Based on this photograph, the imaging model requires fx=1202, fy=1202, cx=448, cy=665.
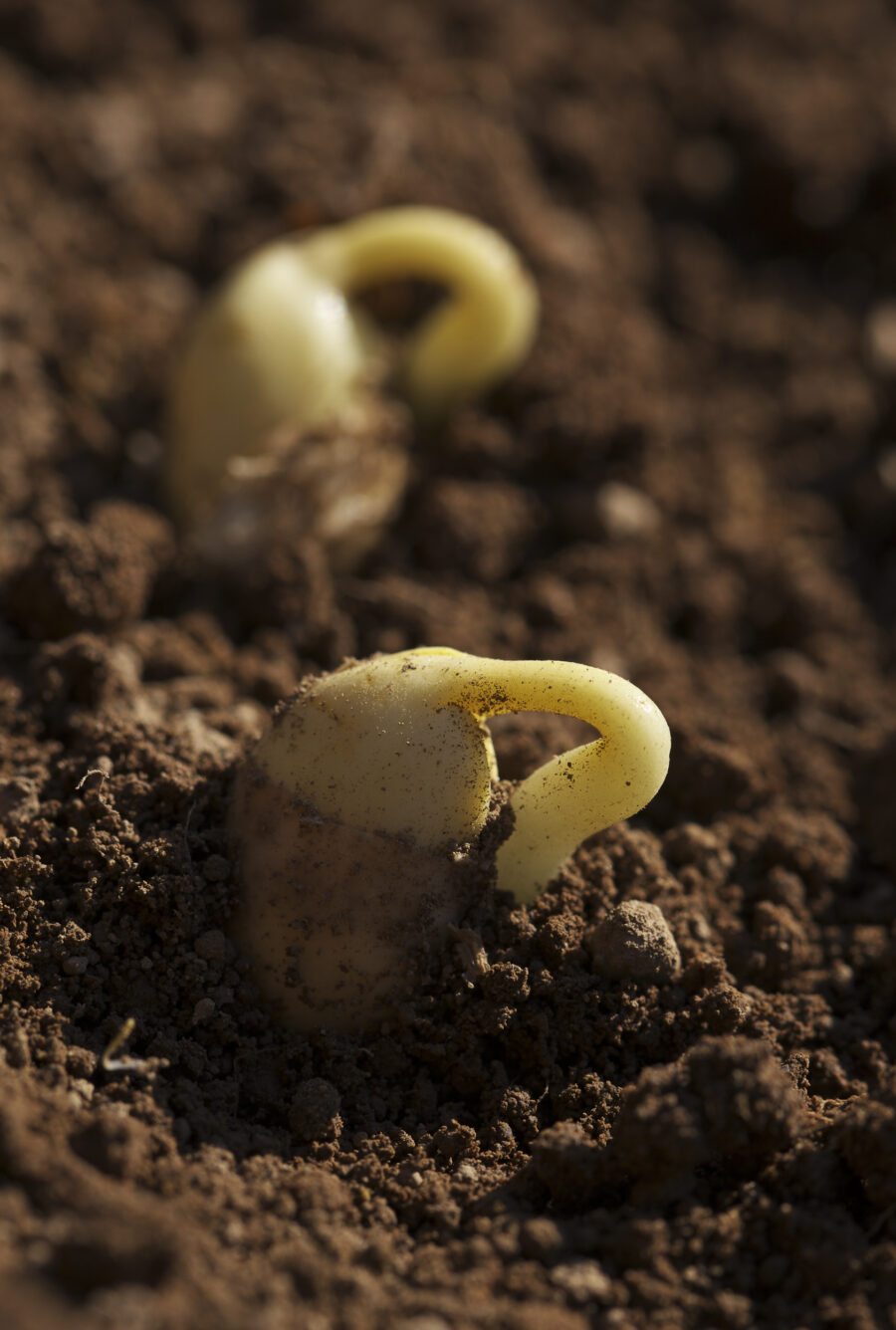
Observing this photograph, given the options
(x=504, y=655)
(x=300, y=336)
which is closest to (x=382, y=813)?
(x=504, y=655)

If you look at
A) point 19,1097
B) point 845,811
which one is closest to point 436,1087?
point 19,1097

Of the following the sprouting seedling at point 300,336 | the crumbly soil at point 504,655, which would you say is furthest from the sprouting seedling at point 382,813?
the sprouting seedling at point 300,336

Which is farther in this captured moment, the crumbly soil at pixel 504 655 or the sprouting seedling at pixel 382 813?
the sprouting seedling at pixel 382 813

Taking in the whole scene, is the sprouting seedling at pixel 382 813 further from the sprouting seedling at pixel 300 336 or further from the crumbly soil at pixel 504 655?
the sprouting seedling at pixel 300 336

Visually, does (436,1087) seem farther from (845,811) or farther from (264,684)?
(845,811)

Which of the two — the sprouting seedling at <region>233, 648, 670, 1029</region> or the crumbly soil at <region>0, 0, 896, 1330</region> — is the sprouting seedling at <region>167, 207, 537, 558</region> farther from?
the sprouting seedling at <region>233, 648, 670, 1029</region>

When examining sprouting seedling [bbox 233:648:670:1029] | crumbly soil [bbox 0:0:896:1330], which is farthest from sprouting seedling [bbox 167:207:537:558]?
sprouting seedling [bbox 233:648:670:1029]
